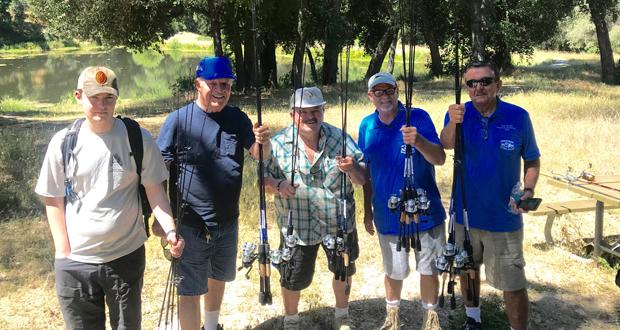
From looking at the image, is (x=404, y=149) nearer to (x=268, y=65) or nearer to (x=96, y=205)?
(x=96, y=205)

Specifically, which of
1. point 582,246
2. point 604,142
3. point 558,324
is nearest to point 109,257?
point 558,324

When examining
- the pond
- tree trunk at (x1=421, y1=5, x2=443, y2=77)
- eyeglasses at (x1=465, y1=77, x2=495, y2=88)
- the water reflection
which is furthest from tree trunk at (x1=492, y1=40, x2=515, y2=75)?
eyeglasses at (x1=465, y1=77, x2=495, y2=88)

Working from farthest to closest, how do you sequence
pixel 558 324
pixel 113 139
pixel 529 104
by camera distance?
pixel 529 104, pixel 558 324, pixel 113 139

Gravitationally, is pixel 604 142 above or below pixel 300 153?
below

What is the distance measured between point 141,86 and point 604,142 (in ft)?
89.3

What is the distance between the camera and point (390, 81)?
11.6 ft

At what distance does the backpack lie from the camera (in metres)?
2.76

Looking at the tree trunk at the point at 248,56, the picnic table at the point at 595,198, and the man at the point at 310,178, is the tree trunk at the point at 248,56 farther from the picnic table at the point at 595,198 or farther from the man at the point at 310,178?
the man at the point at 310,178

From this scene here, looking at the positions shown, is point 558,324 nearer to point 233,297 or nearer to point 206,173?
point 233,297

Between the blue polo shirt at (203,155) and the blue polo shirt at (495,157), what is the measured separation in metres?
1.47

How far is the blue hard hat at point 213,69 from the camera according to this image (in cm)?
339

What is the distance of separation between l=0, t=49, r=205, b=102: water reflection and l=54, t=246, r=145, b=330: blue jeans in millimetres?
19511

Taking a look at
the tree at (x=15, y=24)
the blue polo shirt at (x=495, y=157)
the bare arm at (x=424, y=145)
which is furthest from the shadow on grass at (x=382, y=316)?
the tree at (x=15, y=24)

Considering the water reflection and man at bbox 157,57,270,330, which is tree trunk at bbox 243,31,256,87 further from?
man at bbox 157,57,270,330
